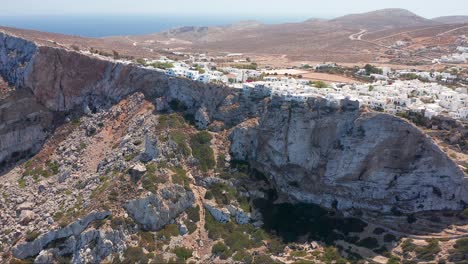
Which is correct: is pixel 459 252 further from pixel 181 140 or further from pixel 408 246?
pixel 181 140

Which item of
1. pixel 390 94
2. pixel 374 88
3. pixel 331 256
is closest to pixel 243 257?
pixel 331 256

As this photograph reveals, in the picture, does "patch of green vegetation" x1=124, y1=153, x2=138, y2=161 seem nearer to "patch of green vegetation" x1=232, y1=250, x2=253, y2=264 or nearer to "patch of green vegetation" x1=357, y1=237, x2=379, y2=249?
"patch of green vegetation" x1=232, y1=250, x2=253, y2=264

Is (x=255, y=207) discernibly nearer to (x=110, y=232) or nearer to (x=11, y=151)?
(x=110, y=232)

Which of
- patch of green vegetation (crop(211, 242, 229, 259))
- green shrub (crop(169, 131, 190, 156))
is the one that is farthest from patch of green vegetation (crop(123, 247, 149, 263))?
green shrub (crop(169, 131, 190, 156))

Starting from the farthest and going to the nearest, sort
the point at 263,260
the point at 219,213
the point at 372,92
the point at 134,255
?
the point at 372,92 < the point at 219,213 < the point at 263,260 < the point at 134,255

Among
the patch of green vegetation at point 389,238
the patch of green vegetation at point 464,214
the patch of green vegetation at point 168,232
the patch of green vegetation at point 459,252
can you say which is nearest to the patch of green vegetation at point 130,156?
the patch of green vegetation at point 168,232

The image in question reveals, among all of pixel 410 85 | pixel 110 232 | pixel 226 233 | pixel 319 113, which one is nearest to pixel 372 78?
pixel 410 85
